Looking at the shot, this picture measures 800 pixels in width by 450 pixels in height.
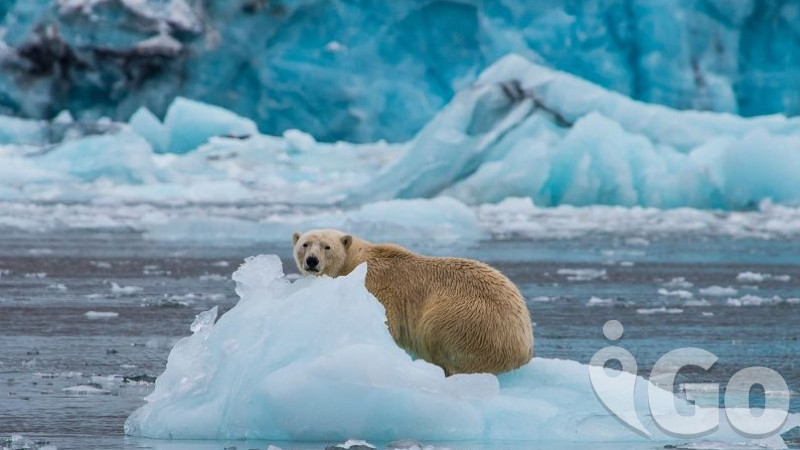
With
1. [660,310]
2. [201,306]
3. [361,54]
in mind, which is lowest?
[201,306]

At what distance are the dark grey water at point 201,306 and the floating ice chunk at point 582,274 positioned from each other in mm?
11

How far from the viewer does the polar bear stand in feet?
12.8

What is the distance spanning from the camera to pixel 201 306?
6.97 meters

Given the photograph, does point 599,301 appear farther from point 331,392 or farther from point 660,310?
point 331,392

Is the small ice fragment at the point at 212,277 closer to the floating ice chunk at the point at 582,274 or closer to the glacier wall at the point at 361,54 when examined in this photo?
the floating ice chunk at the point at 582,274

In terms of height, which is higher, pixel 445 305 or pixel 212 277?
pixel 445 305

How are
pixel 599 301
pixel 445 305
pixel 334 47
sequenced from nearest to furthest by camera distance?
pixel 445 305
pixel 599 301
pixel 334 47

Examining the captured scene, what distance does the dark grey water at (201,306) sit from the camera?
13.7ft

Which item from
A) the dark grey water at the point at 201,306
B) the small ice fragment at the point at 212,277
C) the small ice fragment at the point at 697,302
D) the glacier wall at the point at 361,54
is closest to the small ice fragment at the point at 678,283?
the dark grey water at the point at 201,306

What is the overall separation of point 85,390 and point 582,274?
Answer: 522 cm

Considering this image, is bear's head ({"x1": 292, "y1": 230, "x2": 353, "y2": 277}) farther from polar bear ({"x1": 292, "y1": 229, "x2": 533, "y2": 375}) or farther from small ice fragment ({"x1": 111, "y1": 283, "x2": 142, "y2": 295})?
small ice fragment ({"x1": 111, "y1": 283, "x2": 142, "y2": 295})

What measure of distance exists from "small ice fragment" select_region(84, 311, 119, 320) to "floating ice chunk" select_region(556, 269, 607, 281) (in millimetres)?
3324

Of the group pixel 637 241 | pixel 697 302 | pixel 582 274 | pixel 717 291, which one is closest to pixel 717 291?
pixel 717 291

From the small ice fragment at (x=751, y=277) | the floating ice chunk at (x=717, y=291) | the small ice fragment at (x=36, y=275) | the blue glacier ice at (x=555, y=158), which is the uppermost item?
the blue glacier ice at (x=555, y=158)
